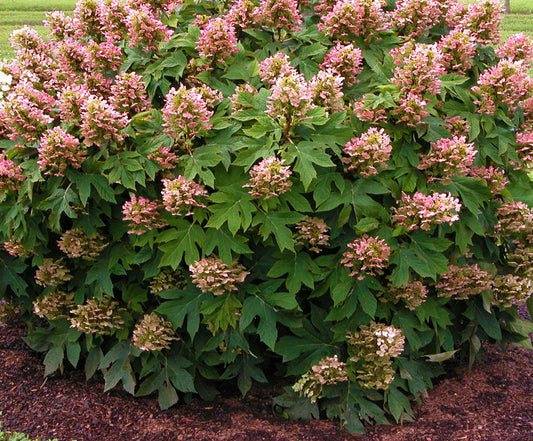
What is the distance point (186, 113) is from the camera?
295 cm

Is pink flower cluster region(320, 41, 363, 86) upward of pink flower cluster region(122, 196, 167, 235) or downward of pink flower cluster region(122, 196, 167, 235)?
upward

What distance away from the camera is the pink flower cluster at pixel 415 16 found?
3.58 metres

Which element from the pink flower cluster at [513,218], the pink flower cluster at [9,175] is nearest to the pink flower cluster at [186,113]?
the pink flower cluster at [9,175]

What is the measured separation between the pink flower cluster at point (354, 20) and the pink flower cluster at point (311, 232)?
1113 mm

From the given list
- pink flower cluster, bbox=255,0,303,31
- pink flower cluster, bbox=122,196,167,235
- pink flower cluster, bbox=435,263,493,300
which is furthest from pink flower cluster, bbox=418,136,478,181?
pink flower cluster, bbox=122,196,167,235

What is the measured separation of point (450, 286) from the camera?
331 centimetres

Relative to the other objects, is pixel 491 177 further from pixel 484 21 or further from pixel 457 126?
pixel 484 21

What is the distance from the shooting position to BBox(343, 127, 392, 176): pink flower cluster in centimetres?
292

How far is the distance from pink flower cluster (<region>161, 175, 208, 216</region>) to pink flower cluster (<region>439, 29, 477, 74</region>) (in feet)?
5.11

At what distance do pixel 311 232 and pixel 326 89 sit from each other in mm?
710

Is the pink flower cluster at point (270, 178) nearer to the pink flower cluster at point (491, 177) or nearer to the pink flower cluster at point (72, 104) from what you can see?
Result: the pink flower cluster at point (72, 104)

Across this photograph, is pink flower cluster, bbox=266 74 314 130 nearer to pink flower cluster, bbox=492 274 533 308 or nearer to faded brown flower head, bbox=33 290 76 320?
pink flower cluster, bbox=492 274 533 308

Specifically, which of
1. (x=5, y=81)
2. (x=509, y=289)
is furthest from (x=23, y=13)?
(x=509, y=289)

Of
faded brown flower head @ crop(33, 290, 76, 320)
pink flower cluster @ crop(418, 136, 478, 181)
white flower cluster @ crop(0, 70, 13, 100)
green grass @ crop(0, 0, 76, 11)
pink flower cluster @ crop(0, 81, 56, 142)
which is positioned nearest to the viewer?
pink flower cluster @ crop(418, 136, 478, 181)
